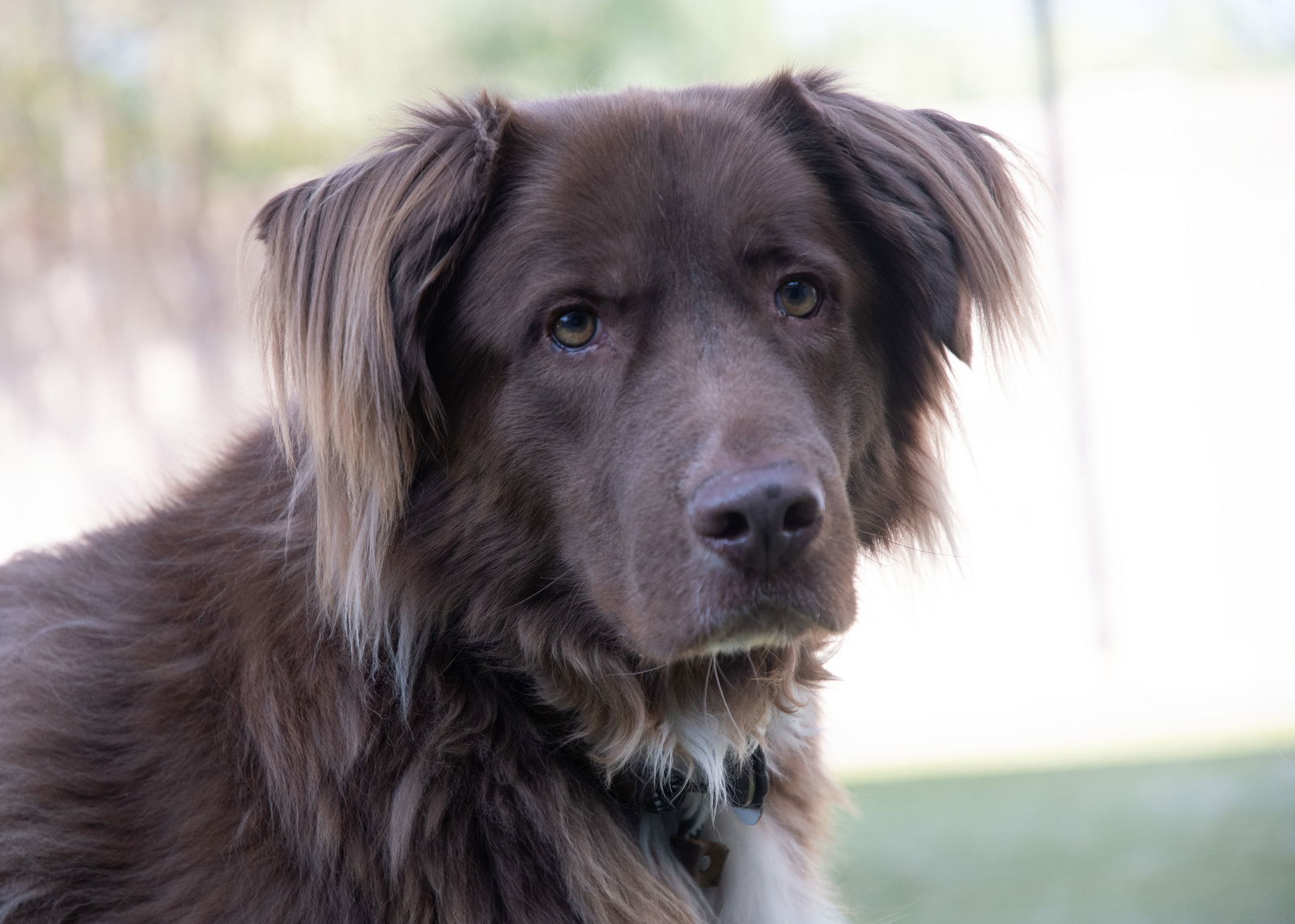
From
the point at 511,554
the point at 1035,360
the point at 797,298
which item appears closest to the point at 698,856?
the point at 511,554

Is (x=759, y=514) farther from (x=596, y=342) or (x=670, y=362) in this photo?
(x=596, y=342)

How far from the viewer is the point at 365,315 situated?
8.10 ft

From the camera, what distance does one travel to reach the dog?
2.39m

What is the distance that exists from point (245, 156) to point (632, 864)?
9666mm

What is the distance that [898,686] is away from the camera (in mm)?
10039

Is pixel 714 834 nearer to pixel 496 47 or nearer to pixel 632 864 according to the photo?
pixel 632 864

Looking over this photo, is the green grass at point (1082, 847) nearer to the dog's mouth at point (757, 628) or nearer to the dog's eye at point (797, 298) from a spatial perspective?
the dog's mouth at point (757, 628)

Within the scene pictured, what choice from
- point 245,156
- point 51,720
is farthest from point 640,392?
point 245,156

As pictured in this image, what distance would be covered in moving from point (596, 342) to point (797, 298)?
0.45 meters

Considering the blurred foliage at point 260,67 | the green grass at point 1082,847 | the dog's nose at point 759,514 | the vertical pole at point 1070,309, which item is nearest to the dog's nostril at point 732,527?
the dog's nose at point 759,514

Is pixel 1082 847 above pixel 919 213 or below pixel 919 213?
below

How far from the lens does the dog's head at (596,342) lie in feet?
7.84

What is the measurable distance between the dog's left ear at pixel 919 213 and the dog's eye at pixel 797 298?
0.85 ft

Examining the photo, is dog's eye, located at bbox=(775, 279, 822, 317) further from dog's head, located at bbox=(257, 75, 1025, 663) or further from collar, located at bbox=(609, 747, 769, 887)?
collar, located at bbox=(609, 747, 769, 887)
